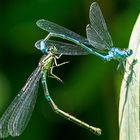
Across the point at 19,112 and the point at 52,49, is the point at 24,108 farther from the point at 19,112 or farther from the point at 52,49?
the point at 52,49

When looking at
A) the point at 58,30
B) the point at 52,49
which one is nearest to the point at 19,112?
the point at 52,49

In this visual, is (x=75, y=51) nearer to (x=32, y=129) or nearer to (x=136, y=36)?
(x=136, y=36)

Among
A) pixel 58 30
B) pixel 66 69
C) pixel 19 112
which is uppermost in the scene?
pixel 58 30

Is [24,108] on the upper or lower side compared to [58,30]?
lower

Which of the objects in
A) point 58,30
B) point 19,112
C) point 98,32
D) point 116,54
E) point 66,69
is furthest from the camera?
point 66,69

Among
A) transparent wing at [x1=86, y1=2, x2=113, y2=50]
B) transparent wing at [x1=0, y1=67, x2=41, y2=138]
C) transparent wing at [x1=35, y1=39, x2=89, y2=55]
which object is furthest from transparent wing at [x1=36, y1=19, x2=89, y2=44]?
transparent wing at [x1=0, y1=67, x2=41, y2=138]

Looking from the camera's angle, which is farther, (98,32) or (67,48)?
(67,48)

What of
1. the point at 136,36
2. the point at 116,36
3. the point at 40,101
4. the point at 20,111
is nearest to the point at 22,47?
the point at 40,101

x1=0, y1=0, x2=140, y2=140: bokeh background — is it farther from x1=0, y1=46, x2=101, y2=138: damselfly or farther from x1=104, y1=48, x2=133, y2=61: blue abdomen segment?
x1=104, y1=48, x2=133, y2=61: blue abdomen segment
